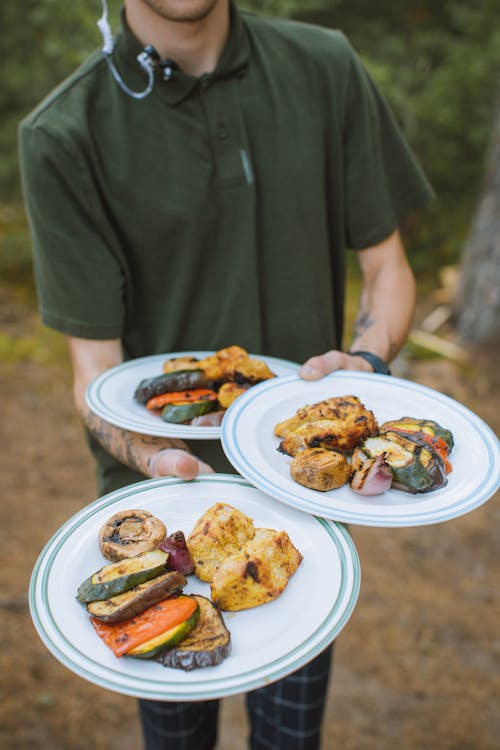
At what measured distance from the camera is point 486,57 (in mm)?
7801

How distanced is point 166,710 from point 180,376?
5.05 feet

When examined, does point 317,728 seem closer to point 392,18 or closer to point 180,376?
point 180,376

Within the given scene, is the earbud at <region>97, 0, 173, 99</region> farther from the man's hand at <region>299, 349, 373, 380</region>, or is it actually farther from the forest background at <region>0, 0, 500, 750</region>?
the forest background at <region>0, 0, 500, 750</region>

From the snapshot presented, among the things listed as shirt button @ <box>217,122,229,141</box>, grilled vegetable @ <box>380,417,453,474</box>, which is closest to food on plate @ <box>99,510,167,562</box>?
grilled vegetable @ <box>380,417,453,474</box>

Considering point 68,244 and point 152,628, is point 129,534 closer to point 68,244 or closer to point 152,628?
point 152,628

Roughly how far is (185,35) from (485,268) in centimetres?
506

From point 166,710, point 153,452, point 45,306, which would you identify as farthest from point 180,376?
point 166,710

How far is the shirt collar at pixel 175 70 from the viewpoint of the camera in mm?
2465

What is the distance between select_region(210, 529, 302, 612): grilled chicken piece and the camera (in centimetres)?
160

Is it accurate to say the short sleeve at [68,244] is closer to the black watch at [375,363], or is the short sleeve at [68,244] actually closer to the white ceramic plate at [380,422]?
the white ceramic plate at [380,422]

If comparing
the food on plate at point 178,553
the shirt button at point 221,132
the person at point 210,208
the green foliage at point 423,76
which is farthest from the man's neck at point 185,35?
the green foliage at point 423,76

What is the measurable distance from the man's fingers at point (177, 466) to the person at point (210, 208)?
199 mm

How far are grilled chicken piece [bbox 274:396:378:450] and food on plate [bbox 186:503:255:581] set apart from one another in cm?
38

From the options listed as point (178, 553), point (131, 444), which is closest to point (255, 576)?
point (178, 553)
